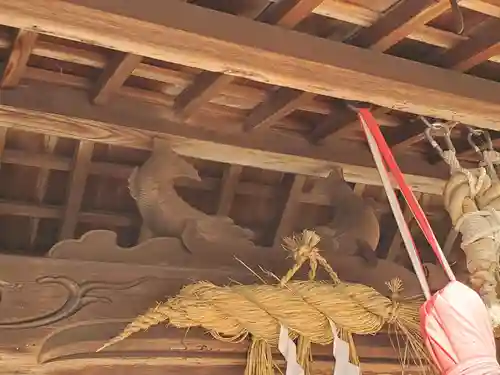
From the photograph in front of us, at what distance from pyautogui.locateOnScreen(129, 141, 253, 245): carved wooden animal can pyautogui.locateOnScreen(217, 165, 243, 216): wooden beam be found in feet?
0.72

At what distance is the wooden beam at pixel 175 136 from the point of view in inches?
63.7

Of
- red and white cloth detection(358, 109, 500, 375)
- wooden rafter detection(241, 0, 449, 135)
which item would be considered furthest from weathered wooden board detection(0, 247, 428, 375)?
red and white cloth detection(358, 109, 500, 375)

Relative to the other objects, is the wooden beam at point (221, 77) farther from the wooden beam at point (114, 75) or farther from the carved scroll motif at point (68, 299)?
the carved scroll motif at point (68, 299)

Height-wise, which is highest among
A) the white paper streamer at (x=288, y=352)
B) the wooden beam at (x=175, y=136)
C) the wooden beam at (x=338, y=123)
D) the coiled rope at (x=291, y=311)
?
the wooden beam at (x=338, y=123)

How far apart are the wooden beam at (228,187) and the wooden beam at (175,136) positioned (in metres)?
0.09

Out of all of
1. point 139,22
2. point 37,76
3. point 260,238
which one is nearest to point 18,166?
point 37,76

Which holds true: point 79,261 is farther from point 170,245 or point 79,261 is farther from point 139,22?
point 139,22

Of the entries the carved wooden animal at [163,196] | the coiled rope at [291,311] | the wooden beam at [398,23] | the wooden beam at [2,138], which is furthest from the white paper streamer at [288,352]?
the wooden beam at [2,138]

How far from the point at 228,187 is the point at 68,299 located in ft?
1.92

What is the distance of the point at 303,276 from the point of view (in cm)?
178

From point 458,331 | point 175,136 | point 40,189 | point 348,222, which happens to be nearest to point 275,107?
point 175,136

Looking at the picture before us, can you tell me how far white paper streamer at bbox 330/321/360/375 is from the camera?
167cm

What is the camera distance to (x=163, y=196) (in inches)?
66.6

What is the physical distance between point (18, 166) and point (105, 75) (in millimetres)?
389
